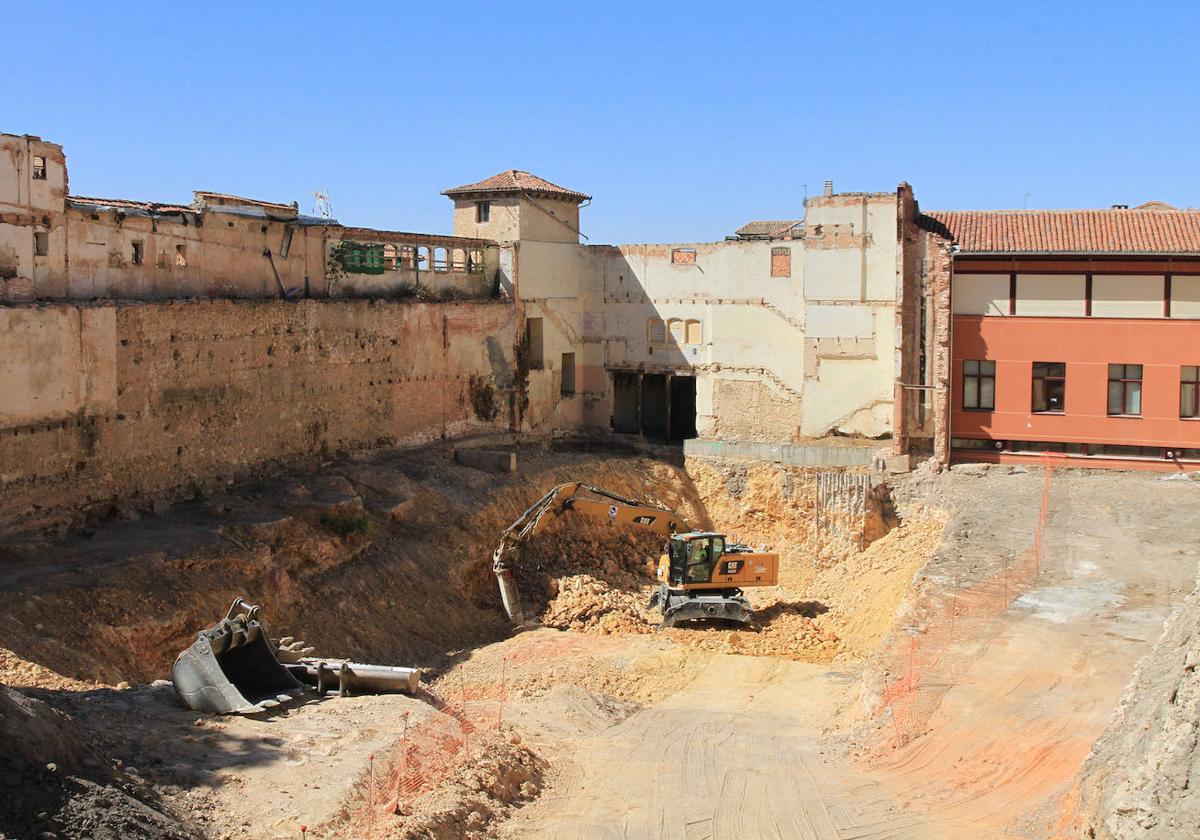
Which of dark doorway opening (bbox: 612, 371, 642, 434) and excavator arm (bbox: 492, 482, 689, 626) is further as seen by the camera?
dark doorway opening (bbox: 612, 371, 642, 434)

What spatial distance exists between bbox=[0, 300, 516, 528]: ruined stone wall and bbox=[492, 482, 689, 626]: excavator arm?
4.44m

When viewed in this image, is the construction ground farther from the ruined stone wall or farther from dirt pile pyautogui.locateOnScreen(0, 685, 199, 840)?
the ruined stone wall

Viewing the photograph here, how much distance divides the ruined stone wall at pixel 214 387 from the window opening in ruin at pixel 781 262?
7.14 m

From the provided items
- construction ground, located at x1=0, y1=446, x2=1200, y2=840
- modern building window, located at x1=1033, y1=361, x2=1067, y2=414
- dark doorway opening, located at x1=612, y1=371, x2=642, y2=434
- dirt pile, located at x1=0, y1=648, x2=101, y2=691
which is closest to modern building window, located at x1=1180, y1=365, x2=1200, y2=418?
construction ground, located at x1=0, y1=446, x2=1200, y2=840

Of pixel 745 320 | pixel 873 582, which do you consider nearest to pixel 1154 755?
pixel 873 582

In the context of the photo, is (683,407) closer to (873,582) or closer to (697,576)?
(873,582)

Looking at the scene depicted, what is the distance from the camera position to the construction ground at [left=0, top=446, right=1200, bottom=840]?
1274 centimetres

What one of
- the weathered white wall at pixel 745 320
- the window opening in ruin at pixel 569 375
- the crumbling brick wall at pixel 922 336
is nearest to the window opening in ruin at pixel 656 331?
the weathered white wall at pixel 745 320

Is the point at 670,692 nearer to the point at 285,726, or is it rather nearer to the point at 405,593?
the point at 405,593

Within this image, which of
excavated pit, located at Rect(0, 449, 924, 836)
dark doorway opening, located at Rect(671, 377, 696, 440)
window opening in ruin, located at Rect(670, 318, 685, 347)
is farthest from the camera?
dark doorway opening, located at Rect(671, 377, 696, 440)

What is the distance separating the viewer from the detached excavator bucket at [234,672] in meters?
15.4

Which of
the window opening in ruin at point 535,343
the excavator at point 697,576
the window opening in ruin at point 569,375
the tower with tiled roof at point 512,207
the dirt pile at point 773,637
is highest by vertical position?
the tower with tiled roof at point 512,207

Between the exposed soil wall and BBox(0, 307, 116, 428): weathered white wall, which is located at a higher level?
BBox(0, 307, 116, 428): weathered white wall

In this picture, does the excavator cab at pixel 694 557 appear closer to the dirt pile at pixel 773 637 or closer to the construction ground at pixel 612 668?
the dirt pile at pixel 773 637
